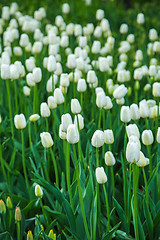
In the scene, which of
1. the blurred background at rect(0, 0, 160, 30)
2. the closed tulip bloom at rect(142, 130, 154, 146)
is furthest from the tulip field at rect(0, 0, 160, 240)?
the blurred background at rect(0, 0, 160, 30)

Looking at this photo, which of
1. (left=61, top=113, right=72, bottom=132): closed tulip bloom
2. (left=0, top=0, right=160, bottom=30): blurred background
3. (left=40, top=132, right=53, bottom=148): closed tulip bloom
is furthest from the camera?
(left=0, top=0, right=160, bottom=30): blurred background

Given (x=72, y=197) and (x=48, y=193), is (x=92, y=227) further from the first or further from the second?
(x=48, y=193)

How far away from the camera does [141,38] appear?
508cm

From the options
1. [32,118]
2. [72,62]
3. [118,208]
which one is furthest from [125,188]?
[72,62]

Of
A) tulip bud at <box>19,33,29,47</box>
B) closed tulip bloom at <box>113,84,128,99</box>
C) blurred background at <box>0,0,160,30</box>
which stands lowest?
closed tulip bloom at <box>113,84,128,99</box>

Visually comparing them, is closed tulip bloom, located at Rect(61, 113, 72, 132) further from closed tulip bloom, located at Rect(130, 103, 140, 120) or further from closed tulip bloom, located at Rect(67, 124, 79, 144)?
closed tulip bloom, located at Rect(130, 103, 140, 120)

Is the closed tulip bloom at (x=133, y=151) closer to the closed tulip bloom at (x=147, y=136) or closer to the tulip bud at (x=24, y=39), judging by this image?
the closed tulip bloom at (x=147, y=136)

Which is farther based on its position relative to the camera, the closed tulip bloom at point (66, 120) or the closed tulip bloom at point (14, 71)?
the closed tulip bloom at point (14, 71)

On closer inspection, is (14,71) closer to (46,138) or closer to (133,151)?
(46,138)

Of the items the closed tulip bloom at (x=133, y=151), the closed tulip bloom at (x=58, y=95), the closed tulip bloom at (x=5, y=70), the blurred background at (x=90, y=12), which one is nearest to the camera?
the closed tulip bloom at (x=133, y=151)

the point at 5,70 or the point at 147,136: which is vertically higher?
the point at 5,70

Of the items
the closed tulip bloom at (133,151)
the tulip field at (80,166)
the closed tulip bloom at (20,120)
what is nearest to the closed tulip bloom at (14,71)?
the tulip field at (80,166)

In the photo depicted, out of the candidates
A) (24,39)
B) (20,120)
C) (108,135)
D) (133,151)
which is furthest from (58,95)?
(24,39)

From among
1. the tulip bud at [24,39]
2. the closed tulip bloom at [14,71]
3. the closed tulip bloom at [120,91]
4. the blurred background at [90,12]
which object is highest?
the blurred background at [90,12]
